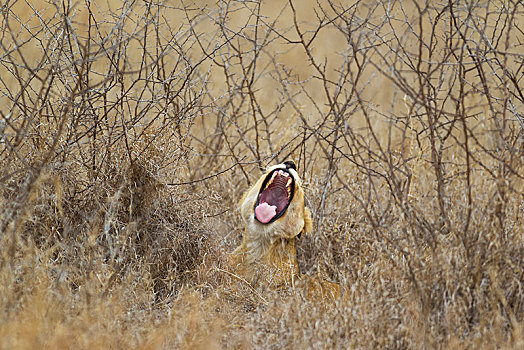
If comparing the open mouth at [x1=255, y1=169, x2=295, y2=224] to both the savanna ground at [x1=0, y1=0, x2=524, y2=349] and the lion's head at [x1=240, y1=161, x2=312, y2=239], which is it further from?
the savanna ground at [x1=0, y1=0, x2=524, y2=349]

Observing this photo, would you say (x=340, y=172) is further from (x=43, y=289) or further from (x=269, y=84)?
(x=269, y=84)

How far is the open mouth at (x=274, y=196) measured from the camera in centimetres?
394

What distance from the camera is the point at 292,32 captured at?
1060 centimetres

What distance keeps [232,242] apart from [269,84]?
4643 mm

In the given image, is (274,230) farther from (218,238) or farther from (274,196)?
(218,238)

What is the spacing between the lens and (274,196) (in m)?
4.02

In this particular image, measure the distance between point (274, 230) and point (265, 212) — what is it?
12cm

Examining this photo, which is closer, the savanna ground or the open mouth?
the savanna ground

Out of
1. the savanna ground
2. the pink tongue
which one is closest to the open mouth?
the pink tongue

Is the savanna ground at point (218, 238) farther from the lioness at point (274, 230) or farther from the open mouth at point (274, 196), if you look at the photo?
the open mouth at point (274, 196)

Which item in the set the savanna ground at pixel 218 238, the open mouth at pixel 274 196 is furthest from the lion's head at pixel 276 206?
the savanna ground at pixel 218 238

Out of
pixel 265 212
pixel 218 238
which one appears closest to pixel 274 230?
pixel 265 212

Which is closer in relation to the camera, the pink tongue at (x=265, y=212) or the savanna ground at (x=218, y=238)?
the savanna ground at (x=218, y=238)

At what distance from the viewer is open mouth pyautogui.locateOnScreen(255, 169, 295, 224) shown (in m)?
3.94
